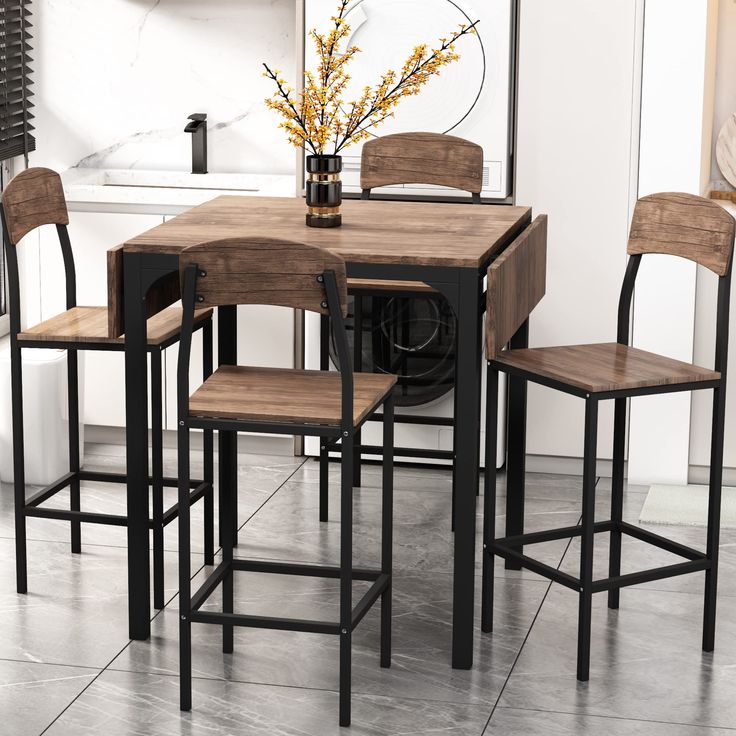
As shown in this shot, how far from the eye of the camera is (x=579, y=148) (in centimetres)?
416

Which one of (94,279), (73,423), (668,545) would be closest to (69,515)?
(73,423)

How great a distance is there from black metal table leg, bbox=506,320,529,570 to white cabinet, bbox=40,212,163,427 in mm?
1551

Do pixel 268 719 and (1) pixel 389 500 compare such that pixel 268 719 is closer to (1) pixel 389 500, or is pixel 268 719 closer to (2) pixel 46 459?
(1) pixel 389 500

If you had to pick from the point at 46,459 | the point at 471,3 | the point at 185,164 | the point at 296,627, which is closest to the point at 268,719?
the point at 296,627

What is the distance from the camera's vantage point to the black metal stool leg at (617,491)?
328cm

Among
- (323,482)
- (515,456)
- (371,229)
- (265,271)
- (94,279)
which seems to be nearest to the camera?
(265,271)

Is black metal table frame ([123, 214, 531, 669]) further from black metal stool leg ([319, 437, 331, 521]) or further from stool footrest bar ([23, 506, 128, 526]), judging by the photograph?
black metal stool leg ([319, 437, 331, 521])

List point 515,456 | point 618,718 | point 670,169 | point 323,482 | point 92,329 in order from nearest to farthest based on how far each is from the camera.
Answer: point 618,718 < point 92,329 < point 515,456 < point 323,482 < point 670,169

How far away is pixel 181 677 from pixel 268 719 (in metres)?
0.21

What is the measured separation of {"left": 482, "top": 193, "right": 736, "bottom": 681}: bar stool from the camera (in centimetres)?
292

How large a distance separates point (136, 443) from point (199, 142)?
2076 mm

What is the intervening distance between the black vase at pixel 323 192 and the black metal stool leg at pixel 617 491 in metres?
0.84

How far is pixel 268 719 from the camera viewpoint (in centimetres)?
278

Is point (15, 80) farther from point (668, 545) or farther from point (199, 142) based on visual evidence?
point (668, 545)
